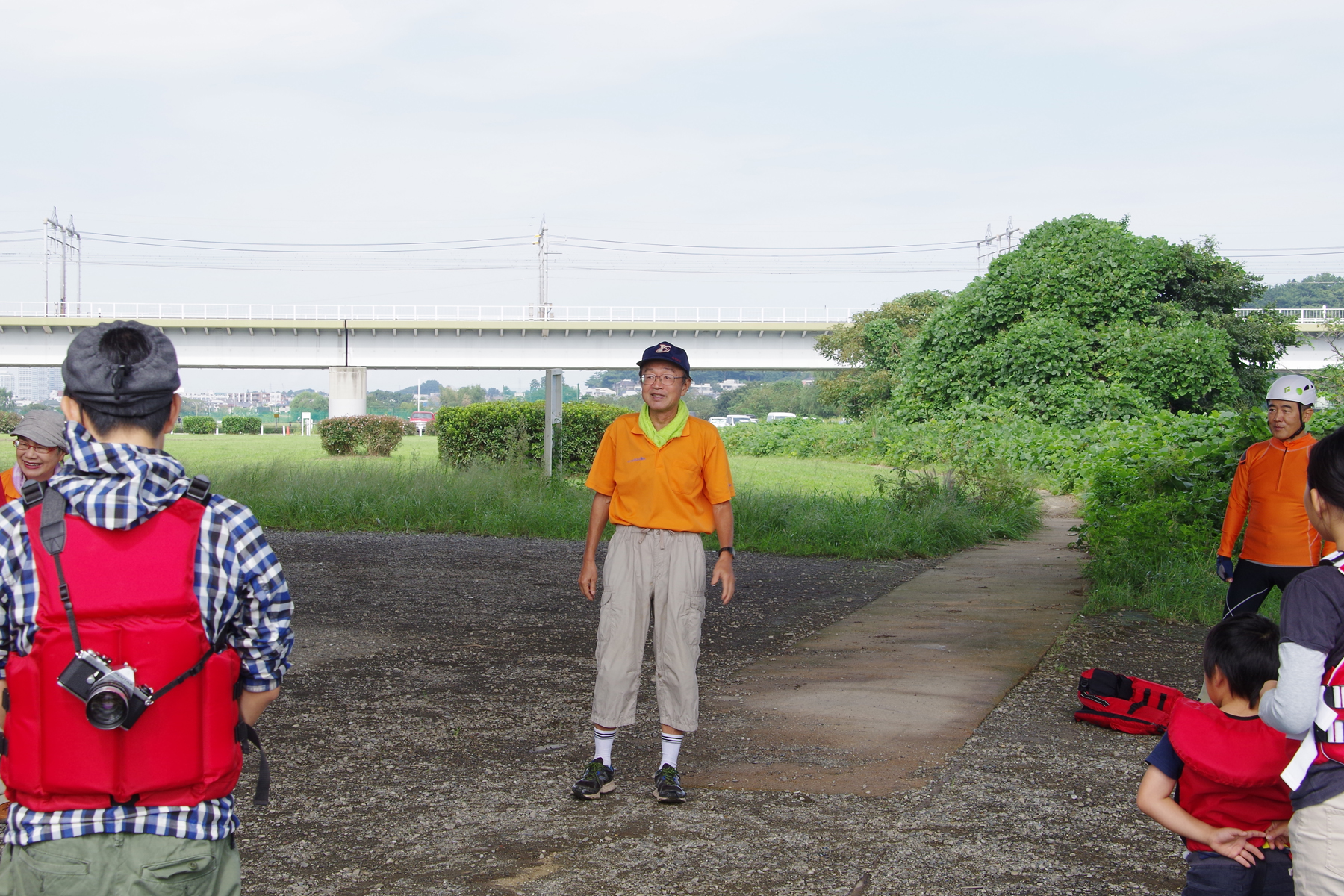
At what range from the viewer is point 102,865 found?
7.10 ft

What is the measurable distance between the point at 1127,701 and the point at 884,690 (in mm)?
1408

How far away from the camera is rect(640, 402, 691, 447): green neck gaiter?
16.3ft

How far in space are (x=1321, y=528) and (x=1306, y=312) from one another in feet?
252

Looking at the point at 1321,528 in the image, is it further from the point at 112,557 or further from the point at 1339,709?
the point at 112,557

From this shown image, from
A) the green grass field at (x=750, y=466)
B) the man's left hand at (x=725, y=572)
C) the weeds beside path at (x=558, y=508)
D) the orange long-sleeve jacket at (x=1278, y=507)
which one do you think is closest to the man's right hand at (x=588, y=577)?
the man's left hand at (x=725, y=572)

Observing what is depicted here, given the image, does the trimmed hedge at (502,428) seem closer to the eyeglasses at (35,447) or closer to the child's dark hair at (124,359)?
the eyeglasses at (35,447)

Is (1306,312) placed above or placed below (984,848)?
above

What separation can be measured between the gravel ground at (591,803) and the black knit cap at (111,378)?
226 cm

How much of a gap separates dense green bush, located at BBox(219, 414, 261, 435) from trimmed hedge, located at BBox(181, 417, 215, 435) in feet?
3.36

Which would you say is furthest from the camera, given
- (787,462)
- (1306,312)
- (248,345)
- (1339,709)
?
(1306,312)

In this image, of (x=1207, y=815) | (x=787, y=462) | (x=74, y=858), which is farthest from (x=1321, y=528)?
(x=787, y=462)

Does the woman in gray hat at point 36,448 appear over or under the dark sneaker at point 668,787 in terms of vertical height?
over

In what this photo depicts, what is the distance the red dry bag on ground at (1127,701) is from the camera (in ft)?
18.9

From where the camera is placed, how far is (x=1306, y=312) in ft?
227
